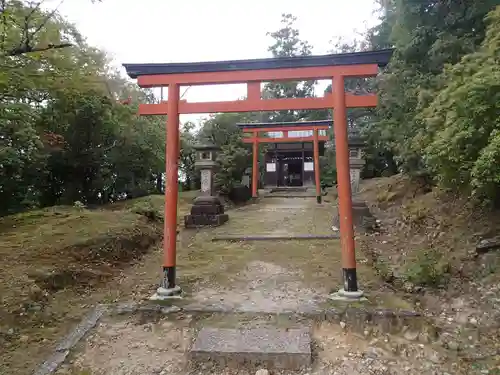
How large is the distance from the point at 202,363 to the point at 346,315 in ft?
6.23

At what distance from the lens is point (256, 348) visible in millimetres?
3807

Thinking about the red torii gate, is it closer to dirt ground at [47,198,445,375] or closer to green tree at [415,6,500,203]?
dirt ground at [47,198,445,375]

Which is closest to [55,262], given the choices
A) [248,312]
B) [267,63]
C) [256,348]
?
[248,312]

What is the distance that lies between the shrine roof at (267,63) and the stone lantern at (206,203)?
606cm

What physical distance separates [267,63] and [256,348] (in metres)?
4.02

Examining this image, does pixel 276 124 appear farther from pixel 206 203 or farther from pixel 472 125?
pixel 472 125

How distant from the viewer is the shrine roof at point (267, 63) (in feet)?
17.1

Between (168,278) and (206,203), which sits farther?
(206,203)

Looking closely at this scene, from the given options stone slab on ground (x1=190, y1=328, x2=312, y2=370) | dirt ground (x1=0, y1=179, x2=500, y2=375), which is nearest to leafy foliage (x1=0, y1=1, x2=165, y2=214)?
dirt ground (x1=0, y1=179, x2=500, y2=375)

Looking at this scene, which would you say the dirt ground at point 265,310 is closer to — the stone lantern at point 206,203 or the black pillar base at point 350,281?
the black pillar base at point 350,281

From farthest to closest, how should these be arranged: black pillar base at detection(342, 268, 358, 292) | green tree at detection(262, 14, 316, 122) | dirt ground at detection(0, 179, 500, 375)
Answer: green tree at detection(262, 14, 316, 122), black pillar base at detection(342, 268, 358, 292), dirt ground at detection(0, 179, 500, 375)

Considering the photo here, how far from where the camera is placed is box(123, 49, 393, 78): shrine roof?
17.1ft

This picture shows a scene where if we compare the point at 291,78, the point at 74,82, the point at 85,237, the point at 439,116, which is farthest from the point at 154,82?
the point at 439,116

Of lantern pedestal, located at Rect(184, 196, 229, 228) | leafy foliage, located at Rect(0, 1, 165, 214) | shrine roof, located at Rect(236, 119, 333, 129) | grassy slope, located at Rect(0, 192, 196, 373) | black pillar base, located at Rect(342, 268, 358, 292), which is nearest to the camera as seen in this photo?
grassy slope, located at Rect(0, 192, 196, 373)
